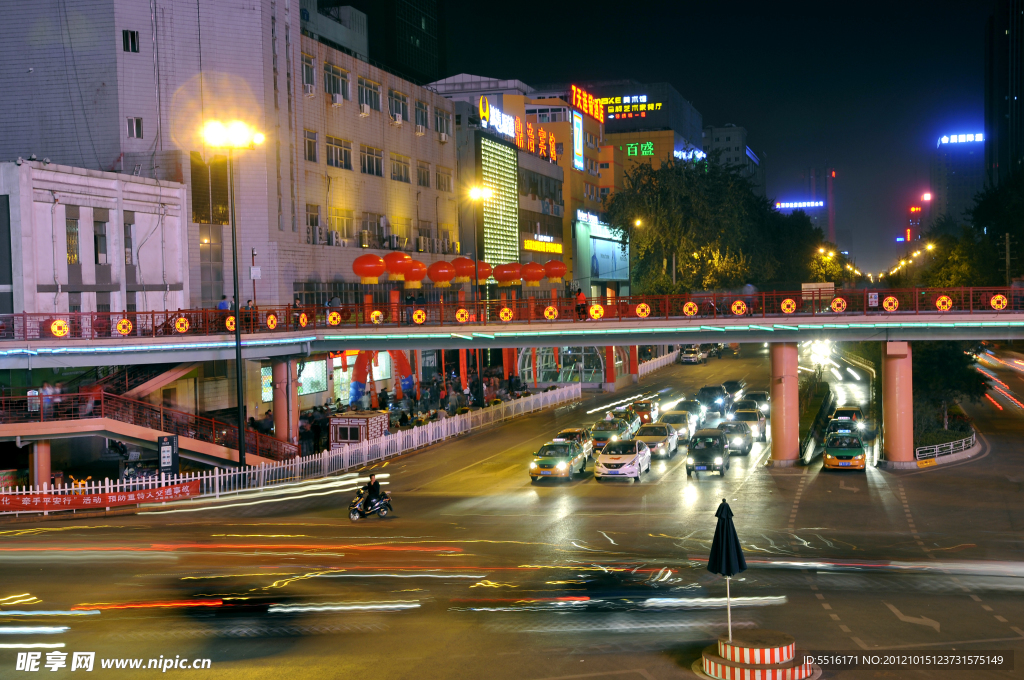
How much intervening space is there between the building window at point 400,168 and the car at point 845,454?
34395mm

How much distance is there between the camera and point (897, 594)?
60.7ft

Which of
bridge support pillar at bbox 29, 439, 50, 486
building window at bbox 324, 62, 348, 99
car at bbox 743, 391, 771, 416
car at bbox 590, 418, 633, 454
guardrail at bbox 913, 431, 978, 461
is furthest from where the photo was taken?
car at bbox 743, 391, 771, 416

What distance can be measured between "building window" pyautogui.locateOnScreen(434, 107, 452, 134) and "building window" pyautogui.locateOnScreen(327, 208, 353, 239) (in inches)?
557

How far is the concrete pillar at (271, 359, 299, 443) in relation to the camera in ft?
134

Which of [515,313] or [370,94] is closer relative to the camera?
[515,313]

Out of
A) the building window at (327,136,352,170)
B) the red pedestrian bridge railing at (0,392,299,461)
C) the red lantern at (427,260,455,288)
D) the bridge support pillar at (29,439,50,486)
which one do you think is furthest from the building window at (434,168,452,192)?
the bridge support pillar at (29,439,50,486)

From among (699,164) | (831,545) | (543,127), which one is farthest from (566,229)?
(831,545)

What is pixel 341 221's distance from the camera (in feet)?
182

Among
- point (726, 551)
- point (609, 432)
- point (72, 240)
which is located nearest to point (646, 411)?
point (609, 432)

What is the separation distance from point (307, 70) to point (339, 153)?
203 inches

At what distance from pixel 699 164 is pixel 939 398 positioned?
3148cm

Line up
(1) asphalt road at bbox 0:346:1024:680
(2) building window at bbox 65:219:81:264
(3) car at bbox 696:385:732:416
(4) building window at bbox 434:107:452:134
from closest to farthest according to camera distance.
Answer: (1) asphalt road at bbox 0:346:1024:680
(2) building window at bbox 65:219:81:264
(3) car at bbox 696:385:732:416
(4) building window at bbox 434:107:452:134

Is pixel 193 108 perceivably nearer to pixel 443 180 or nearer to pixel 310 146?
pixel 310 146

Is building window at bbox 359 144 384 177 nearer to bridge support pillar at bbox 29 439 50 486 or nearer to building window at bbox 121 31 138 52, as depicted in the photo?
building window at bbox 121 31 138 52
